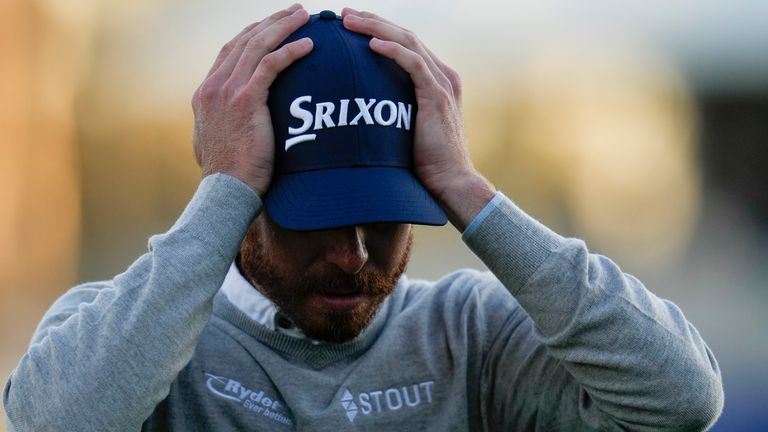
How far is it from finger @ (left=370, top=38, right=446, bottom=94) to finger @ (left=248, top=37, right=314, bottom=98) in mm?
131

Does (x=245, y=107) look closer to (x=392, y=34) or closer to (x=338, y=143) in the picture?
(x=338, y=143)

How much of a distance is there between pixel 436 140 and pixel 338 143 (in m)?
0.17

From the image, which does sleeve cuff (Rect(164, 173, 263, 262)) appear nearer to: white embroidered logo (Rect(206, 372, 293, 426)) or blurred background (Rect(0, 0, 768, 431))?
white embroidered logo (Rect(206, 372, 293, 426))

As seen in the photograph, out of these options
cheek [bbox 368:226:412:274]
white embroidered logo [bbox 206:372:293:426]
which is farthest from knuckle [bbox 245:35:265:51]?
white embroidered logo [bbox 206:372:293:426]

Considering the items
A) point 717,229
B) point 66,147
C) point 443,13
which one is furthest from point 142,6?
point 717,229

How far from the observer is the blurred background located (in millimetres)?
5332

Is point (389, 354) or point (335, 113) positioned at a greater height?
point (335, 113)

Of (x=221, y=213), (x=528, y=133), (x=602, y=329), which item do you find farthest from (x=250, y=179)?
(x=528, y=133)

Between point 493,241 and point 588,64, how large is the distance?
508 centimetres

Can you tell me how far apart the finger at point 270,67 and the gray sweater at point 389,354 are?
0.50ft

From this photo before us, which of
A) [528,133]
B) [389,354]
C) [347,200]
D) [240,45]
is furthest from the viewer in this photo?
[528,133]

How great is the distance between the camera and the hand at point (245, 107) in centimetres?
151

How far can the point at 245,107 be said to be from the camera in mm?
1523

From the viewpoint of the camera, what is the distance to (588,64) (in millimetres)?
6359
